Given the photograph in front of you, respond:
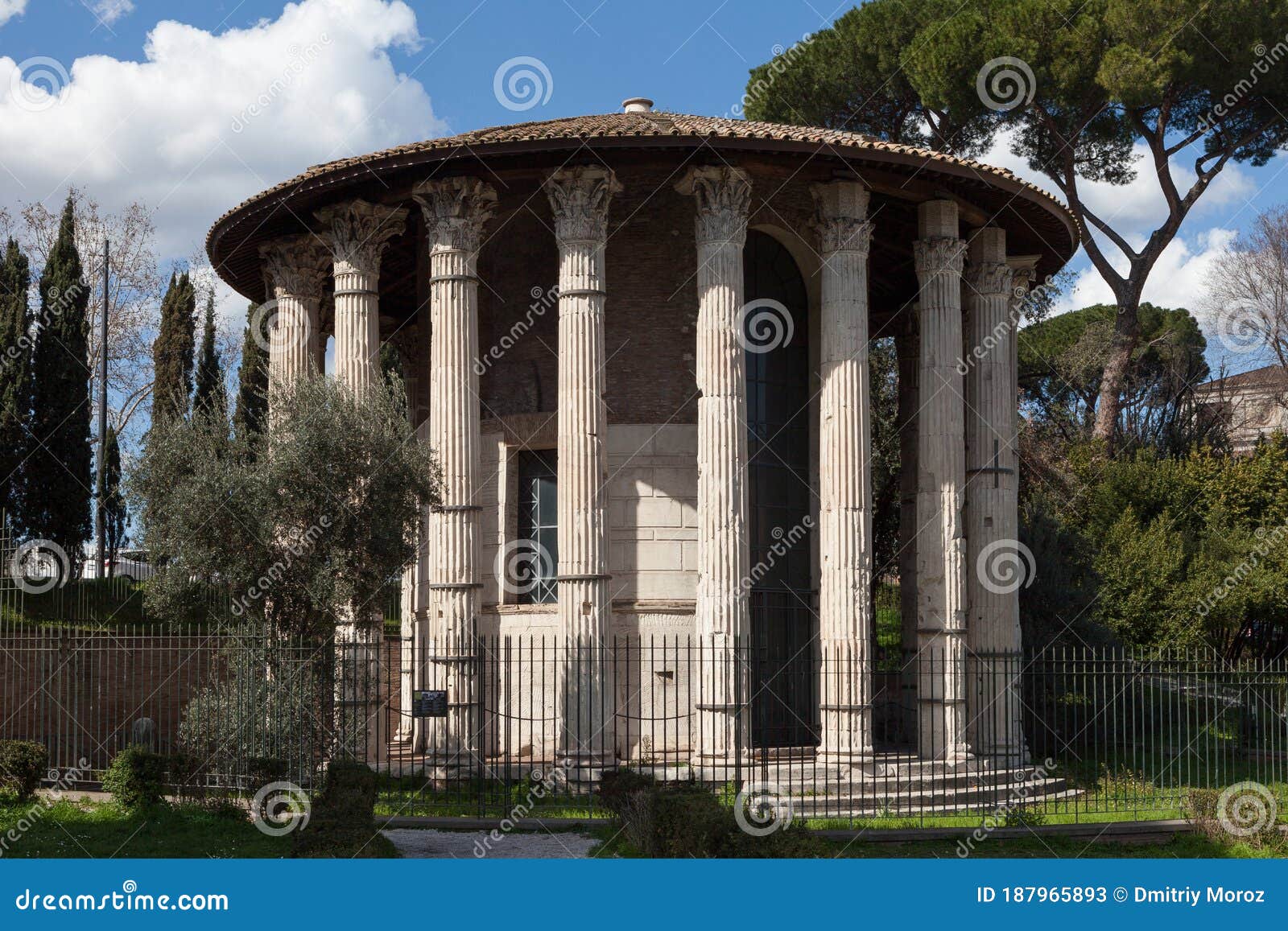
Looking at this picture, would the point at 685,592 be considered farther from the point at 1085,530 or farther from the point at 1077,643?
the point at 1085,530

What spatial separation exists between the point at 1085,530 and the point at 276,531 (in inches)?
858

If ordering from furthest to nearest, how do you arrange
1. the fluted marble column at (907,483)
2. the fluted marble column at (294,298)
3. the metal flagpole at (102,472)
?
the metal flagpole at (102,472)
the fluted marble column at (907,483)
the fluted marble column at (294,298)

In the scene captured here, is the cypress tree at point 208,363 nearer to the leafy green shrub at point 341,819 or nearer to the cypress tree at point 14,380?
the cypress tree at point 14,380

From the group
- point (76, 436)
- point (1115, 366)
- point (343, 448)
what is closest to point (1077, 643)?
point (1115, 366)

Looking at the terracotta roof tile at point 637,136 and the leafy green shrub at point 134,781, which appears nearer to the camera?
the leafy green shrub at point 134,781

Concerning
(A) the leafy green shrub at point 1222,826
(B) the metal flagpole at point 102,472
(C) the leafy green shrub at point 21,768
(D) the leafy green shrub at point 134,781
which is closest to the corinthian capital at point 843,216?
(A) the leafy green shrub at point 1222,826

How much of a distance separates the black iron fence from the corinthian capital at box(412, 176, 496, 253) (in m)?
4.92

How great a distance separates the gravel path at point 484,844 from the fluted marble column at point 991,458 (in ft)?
25.5

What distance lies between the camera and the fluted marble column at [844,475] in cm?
1670

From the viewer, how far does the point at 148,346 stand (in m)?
33.9

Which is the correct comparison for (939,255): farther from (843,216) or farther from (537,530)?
(537,530)

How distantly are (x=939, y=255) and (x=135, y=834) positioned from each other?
11.9m

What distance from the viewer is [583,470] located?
1653 cm

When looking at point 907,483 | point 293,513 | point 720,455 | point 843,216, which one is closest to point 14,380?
point 293,513
